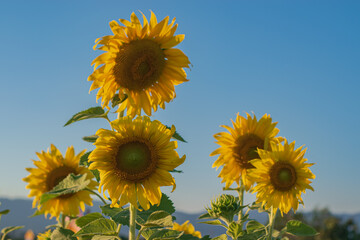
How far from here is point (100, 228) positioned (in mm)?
2566

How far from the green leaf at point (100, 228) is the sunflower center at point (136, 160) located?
30 centimetres

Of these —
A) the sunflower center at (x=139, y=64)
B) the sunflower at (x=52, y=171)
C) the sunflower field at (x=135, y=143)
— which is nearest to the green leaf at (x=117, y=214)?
the sunflower field at (x=135, y=143)

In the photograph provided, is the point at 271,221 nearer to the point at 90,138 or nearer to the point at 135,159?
the point at 135,159

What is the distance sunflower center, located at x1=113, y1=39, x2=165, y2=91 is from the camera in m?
2.76

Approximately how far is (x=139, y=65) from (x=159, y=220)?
3.39 ft

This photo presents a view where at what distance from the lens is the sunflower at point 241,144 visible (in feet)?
13.3

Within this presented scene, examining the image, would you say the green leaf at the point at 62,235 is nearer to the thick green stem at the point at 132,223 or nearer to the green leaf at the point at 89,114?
the thick green stem at the point at 132,223

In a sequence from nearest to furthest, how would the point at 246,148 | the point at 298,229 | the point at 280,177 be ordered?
the point at 298,229, the point at 280,177, the point at 246,148

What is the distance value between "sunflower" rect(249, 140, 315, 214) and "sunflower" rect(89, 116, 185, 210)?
1390 millimetres

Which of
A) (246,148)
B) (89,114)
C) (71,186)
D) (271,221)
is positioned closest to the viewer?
(71,186)

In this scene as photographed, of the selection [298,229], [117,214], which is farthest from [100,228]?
[298,229]

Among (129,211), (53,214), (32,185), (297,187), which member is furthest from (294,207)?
(32,185)

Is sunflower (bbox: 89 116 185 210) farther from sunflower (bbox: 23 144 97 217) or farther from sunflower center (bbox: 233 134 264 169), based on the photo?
sunflower (bbox: 23 144 97 217)

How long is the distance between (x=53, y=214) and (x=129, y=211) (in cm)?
216
